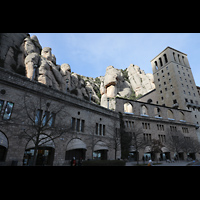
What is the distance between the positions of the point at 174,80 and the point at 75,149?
4699 cm

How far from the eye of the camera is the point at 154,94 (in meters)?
59.8

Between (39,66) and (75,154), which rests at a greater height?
(39,66)

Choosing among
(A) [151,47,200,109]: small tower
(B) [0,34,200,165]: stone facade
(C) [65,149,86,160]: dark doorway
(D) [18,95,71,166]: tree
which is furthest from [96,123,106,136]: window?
(A) [151,47,200,109]: small tower

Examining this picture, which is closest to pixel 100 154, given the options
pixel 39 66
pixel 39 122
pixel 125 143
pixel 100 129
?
pixel 100 129

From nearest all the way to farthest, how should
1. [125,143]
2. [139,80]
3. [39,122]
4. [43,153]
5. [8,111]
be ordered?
[8,111] → [39,122] → [43,153] → [125,143] → [139,80]

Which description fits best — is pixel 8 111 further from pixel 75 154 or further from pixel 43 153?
pixel 75 154

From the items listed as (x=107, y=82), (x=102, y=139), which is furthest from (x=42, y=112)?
(x=107, y=82)

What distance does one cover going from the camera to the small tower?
4767 centimetres

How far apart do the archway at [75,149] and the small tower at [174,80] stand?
3961cm

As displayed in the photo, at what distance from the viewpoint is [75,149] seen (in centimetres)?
1986

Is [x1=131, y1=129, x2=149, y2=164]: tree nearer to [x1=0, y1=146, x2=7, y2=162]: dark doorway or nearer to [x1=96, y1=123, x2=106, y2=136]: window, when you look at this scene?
[x1=96, y1=123, x2=106, y2=136]: window
